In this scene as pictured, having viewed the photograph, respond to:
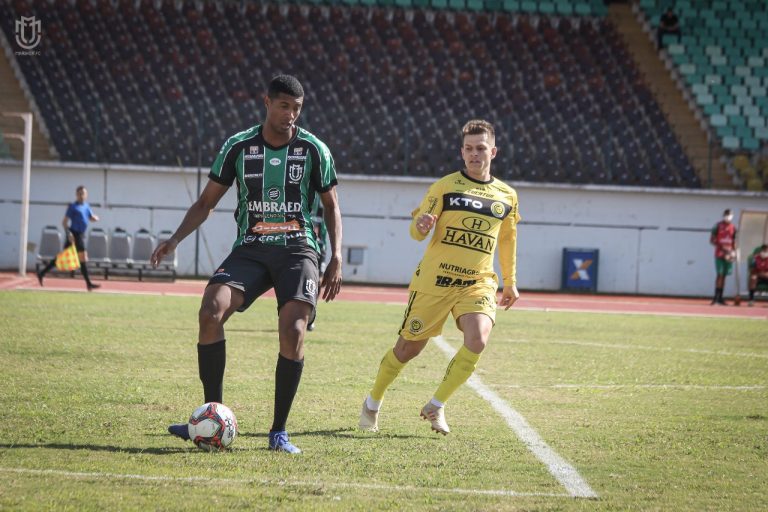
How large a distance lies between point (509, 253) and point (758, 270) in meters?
19.0

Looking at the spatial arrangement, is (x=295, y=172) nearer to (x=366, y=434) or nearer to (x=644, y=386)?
(x=366, y=434)

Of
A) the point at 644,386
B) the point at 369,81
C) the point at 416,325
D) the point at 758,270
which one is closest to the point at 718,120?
the point at 758,270

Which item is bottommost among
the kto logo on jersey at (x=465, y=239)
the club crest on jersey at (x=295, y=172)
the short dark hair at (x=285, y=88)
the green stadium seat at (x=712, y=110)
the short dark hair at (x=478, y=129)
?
the kto logo on jersey at (x=465, y=239)

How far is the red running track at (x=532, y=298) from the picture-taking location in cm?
2056

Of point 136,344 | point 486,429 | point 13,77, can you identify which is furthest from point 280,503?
point 13,77

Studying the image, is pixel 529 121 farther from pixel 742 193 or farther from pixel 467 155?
pixel 467 155

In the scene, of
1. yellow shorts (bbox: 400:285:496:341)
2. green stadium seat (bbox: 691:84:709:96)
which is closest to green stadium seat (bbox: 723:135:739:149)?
green stadium seat (bbox: 691:84:709:96)

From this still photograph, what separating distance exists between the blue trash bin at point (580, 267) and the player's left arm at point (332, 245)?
67.5 ft

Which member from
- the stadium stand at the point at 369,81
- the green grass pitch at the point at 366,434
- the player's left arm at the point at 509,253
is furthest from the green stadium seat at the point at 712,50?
the player's left arm at the point at 509,253

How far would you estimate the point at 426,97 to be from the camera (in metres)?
29.2

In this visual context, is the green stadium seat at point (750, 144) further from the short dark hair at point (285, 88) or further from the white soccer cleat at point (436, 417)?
the short dark hair at point (285, 88)

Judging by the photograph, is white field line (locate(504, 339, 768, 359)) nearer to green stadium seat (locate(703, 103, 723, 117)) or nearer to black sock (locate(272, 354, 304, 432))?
black sock (locate(272, 354, 304, 432))

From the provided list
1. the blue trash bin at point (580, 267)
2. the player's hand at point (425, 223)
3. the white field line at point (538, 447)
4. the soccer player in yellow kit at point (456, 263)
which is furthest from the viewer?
the blue trash bin at point (580, 267)

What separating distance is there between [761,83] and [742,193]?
17.5 ft
